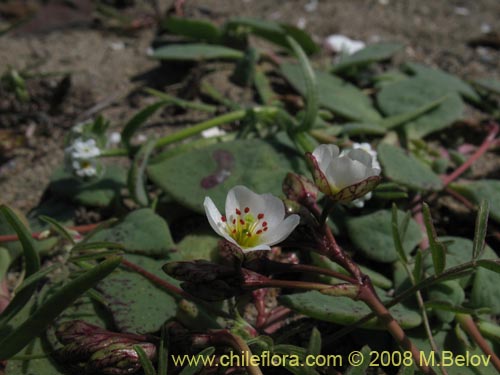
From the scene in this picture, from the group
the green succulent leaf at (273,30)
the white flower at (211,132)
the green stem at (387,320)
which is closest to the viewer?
the green stem at (387,320)

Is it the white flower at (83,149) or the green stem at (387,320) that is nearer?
the green stem at (387,320)

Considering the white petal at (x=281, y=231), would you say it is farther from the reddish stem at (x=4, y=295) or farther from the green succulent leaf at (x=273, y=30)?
the green succulent leaf at (x=273, y=30)

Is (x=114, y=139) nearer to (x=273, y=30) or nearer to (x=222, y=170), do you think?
(x=222, y=170)

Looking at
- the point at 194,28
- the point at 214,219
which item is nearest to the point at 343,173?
the point at 214,219

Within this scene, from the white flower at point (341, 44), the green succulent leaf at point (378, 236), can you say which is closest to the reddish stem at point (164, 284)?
the green succulent leaf at point (378, 236)

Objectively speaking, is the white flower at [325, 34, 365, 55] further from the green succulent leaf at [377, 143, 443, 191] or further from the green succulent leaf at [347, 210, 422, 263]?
the green succulent leaf at [347, 210, 422, 263]
